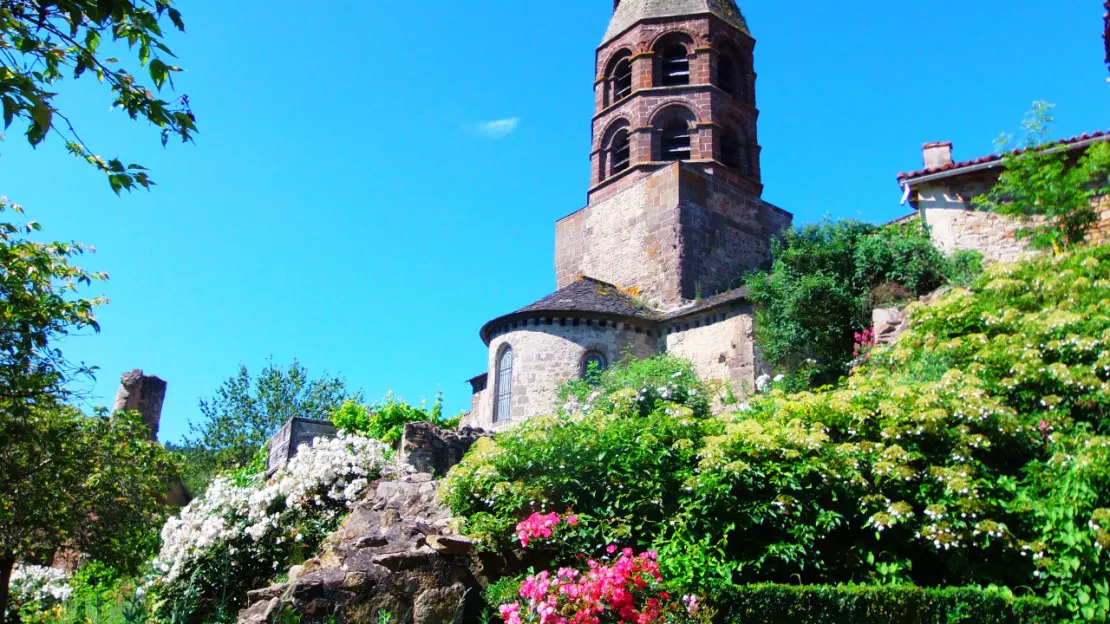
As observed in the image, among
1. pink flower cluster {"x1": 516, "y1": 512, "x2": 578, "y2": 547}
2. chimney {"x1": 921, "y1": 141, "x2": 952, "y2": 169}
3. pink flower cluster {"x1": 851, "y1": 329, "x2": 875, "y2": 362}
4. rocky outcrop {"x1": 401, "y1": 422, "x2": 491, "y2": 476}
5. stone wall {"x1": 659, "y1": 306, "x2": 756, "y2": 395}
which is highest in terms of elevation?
chimney {"x1": 921, "y1": 141, "x2": 952, "y2": 169}

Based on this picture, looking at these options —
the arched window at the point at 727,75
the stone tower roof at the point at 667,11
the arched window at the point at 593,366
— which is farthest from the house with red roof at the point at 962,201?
the stone tower roof at the point at 667,11

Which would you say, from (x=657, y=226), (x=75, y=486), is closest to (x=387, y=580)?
(x=75, y=486)

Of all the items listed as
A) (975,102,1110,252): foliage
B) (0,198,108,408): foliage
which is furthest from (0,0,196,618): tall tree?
(975,102,1110,252): foliage

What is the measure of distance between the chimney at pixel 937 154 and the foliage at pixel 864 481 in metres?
6.79

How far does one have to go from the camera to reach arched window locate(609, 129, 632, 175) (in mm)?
23156

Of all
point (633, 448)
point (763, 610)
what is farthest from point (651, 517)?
point (763, 610)

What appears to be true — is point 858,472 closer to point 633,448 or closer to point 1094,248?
point 633,448

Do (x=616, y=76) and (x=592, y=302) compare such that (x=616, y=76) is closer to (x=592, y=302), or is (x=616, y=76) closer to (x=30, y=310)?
(x=592, y=302)

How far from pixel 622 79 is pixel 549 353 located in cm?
983

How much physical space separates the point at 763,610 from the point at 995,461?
332cm

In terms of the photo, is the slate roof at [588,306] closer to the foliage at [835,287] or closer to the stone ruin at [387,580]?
the foliage at [835,287]

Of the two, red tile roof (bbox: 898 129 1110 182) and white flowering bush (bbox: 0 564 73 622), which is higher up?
red tile roof (bbox: 898 129 1110 182)

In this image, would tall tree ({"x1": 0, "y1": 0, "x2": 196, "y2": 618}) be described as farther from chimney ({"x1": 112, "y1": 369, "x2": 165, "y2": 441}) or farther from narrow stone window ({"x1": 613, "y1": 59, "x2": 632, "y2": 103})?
narrow stone window ({"x1": 613, "y1": 59, "x2": 632, "y2": 103})

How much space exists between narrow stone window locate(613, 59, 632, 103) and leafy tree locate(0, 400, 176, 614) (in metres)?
15.6
